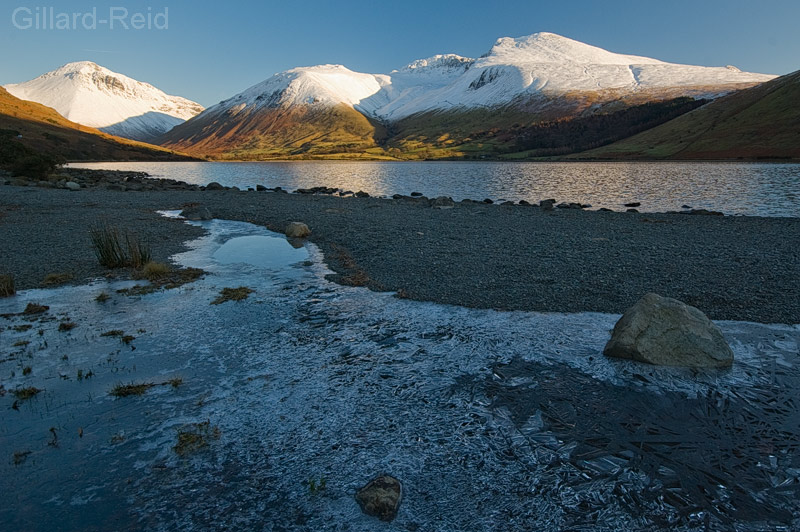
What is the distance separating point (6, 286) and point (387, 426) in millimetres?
16287

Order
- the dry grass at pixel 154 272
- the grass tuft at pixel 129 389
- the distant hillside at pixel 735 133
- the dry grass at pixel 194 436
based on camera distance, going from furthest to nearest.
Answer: the distant hillside at pixel 735 133 → the dry grass at pixel 154 272 → the grass tuft at pixel 129 389 → the dry grass at pixel 194 436

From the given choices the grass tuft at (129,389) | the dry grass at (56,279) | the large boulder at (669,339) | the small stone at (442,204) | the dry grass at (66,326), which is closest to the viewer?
the grass tuft at (129,389)

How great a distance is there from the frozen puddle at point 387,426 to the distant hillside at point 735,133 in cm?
16242

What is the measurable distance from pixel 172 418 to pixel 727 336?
14905 mm

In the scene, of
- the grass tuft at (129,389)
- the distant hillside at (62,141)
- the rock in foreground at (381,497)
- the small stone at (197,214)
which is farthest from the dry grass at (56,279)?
the distant hillside at (62,141)

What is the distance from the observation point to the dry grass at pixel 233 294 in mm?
16102

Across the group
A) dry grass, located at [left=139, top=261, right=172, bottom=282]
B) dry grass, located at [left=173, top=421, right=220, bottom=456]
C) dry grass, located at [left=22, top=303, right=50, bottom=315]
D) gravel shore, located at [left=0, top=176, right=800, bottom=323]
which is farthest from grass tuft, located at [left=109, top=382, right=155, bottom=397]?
dry grass, located at [left=139, top=261, right=172, bottom=282]

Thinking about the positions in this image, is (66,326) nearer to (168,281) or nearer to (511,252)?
(168,281)

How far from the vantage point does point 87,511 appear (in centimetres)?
653

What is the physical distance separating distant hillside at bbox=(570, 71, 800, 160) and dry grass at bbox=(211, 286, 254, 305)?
165 meters

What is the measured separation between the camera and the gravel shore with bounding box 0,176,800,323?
1614cm

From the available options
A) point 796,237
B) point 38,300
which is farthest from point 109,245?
point 796,237

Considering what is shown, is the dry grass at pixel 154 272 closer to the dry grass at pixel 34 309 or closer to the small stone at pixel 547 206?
the dry grass at pixel 34 309

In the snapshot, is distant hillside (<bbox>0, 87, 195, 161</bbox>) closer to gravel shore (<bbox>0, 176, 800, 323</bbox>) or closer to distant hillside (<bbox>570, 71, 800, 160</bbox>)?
gravel shore (<bbox>0, 176, 800, 323</bbox>)
